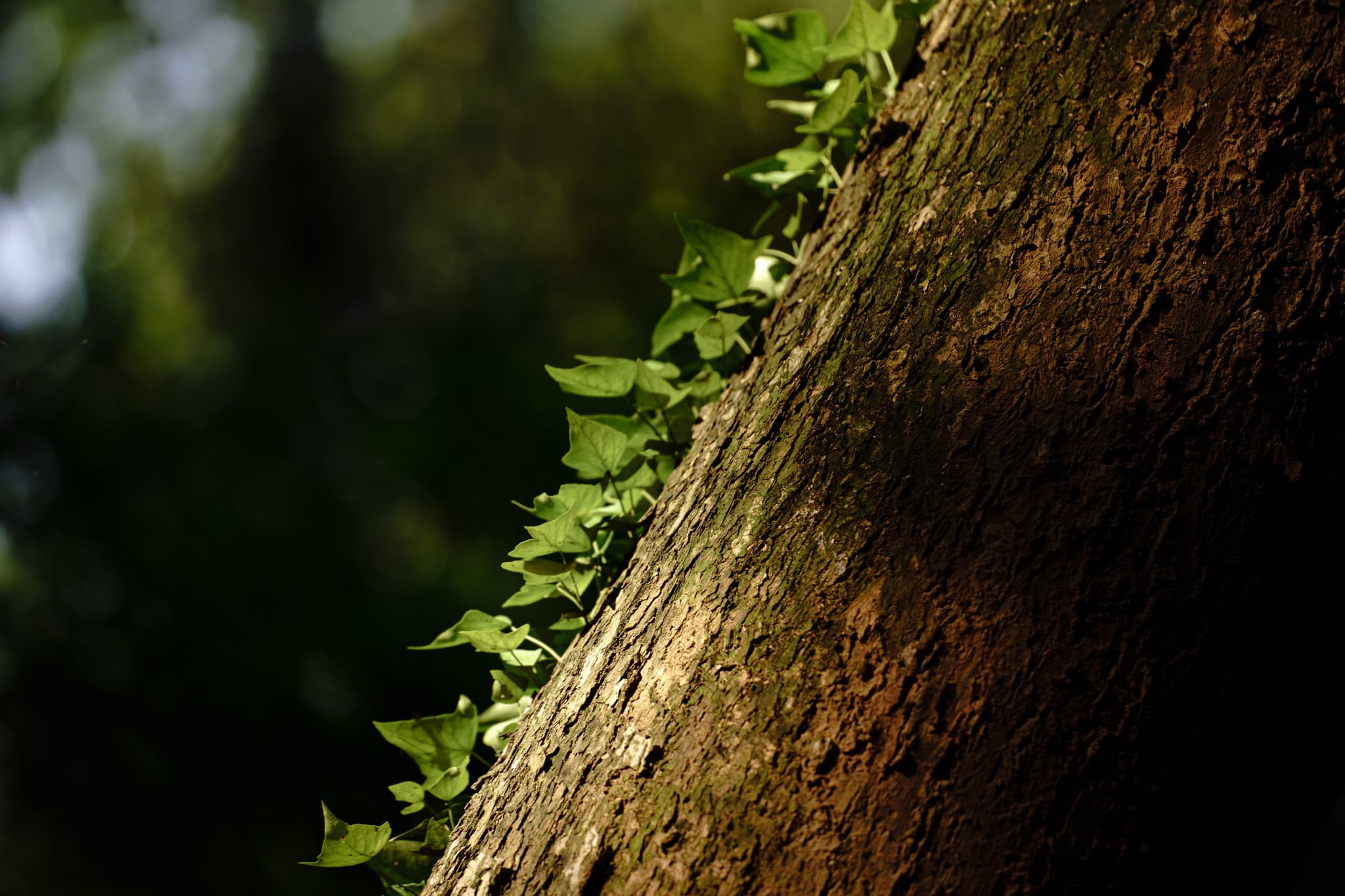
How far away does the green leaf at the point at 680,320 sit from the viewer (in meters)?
0.68

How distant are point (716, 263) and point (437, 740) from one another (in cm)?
43

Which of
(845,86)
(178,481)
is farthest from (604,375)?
(178,481)

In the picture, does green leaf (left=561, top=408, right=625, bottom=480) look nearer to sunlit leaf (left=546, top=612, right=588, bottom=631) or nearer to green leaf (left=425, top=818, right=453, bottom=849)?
sunlit leaf (left=546, top=612, right=588, bottom=631)

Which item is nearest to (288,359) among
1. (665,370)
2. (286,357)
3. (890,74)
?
(286,357)

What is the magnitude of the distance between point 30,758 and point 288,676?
27.5 inches

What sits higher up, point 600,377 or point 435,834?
point 600,377

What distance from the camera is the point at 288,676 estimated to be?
1.83 m

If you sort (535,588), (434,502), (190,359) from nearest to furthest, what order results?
1. (535,588)
2. (434,502)
3. (190,359)

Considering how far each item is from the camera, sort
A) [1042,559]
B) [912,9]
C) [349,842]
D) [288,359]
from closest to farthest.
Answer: [1042,559]
[349,842]
[912,9]
[288,359]

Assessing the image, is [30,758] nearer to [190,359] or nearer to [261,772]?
[261,772]

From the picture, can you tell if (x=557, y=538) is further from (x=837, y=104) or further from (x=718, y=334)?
(x=837, y=104)

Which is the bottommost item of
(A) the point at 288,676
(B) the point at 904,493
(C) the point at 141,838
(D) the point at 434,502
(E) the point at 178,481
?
(C) the point at 141,838

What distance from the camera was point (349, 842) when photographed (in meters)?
0.53

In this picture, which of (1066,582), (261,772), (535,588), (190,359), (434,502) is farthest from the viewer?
(190,359)
